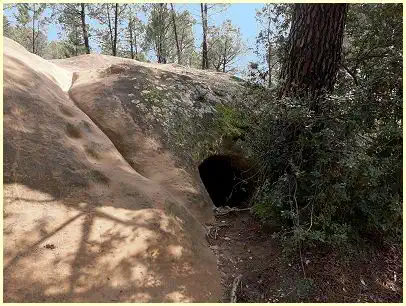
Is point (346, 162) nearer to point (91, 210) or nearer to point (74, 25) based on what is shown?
point (91, 210)

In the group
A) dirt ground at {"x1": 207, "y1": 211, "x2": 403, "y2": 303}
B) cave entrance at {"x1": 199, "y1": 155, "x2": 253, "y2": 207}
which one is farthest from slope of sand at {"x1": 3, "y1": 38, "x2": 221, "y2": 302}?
cave entrance at {"x1": 199, "y1": 155, "x2": 253, "y2": 207}

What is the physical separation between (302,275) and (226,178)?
17.2 ft

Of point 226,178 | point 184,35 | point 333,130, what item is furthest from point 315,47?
point 184,35

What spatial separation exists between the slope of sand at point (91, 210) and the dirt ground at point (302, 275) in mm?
415

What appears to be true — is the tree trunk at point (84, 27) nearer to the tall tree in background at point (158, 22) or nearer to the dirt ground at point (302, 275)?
the tall tree in background at point (158, 22)

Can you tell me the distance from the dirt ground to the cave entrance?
238 cm

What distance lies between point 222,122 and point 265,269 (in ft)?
14.0

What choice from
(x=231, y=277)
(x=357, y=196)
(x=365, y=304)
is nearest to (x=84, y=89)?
(x=231, y=277)

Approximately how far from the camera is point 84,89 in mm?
8820

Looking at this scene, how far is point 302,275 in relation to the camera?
5.46m

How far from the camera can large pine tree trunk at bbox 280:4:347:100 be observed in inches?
244

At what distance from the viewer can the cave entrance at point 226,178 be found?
9000 millimetres

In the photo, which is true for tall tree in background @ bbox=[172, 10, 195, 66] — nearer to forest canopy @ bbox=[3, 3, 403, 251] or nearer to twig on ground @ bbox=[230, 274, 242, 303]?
forest canopy @ bbox=[3, 3, 403, 251]

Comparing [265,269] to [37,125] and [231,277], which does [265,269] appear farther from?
[37,125]
